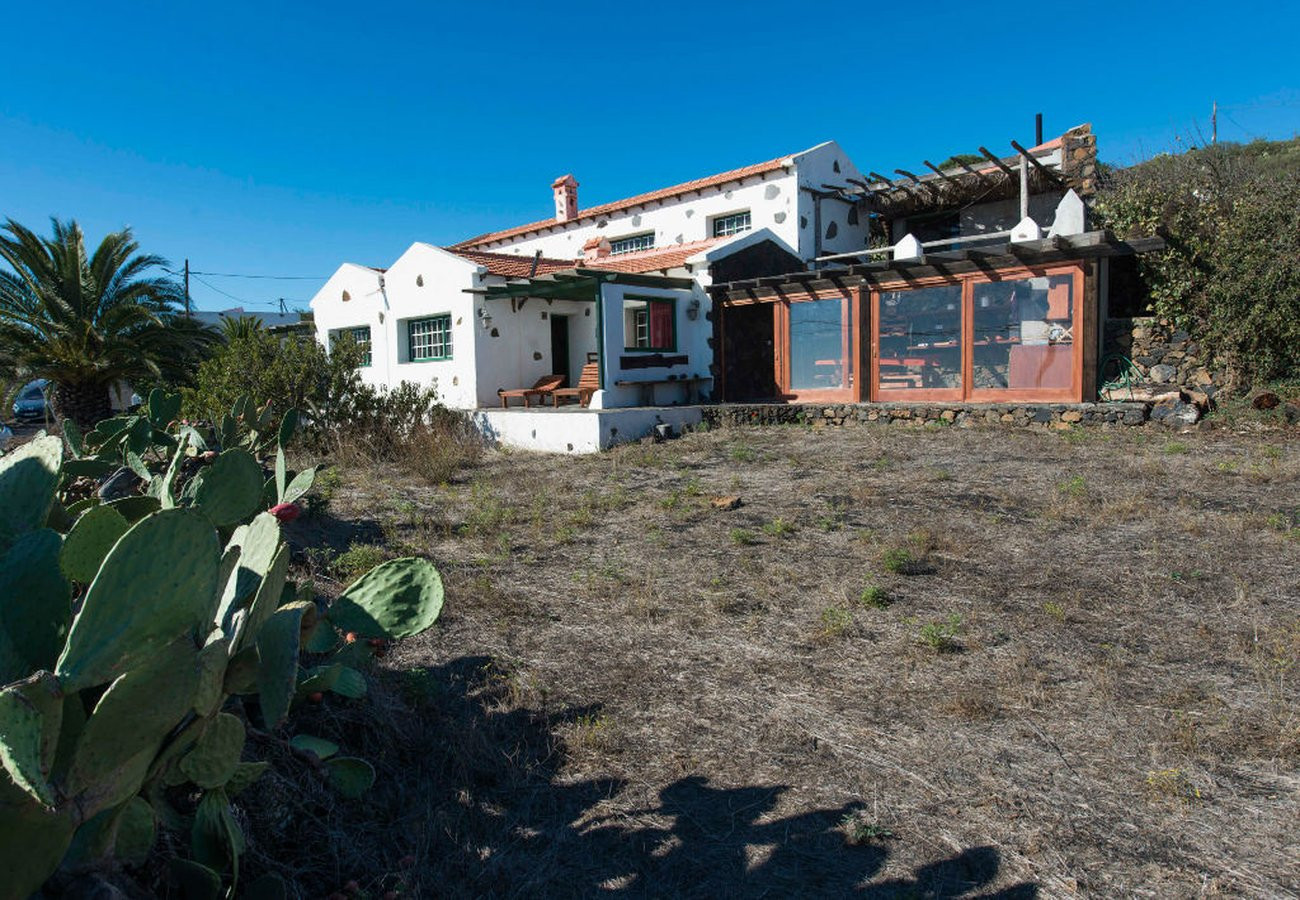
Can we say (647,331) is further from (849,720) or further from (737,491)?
(849,720)

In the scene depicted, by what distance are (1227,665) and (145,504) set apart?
504cm

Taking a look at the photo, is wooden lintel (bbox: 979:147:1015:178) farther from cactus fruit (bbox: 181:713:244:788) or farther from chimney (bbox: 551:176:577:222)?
cactus fruit (bbox: 181:713:244:788)

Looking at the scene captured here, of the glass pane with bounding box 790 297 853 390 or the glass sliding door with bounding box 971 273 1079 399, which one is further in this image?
the glass pane with bounding box 790 297 853 390

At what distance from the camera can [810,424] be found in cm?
1378

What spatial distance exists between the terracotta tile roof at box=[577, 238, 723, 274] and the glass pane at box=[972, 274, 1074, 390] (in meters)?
5.87

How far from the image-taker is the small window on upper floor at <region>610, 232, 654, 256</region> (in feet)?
65.7

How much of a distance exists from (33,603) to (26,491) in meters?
0.65

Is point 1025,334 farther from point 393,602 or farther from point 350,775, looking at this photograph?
point 350,775

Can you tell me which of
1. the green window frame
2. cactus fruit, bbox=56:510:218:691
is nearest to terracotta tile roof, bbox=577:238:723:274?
the green window frame

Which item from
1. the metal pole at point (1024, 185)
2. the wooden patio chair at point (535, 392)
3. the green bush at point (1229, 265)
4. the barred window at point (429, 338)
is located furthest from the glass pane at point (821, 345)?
the barred window at point (429, 338)

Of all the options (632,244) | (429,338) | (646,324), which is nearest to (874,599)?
(646,324)

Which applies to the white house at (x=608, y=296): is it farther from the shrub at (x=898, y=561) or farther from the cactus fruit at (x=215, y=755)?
the cactus fruit at (x=215, y=755)

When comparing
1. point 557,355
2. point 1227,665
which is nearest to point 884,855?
point 1227,665

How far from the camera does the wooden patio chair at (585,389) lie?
14695mm
